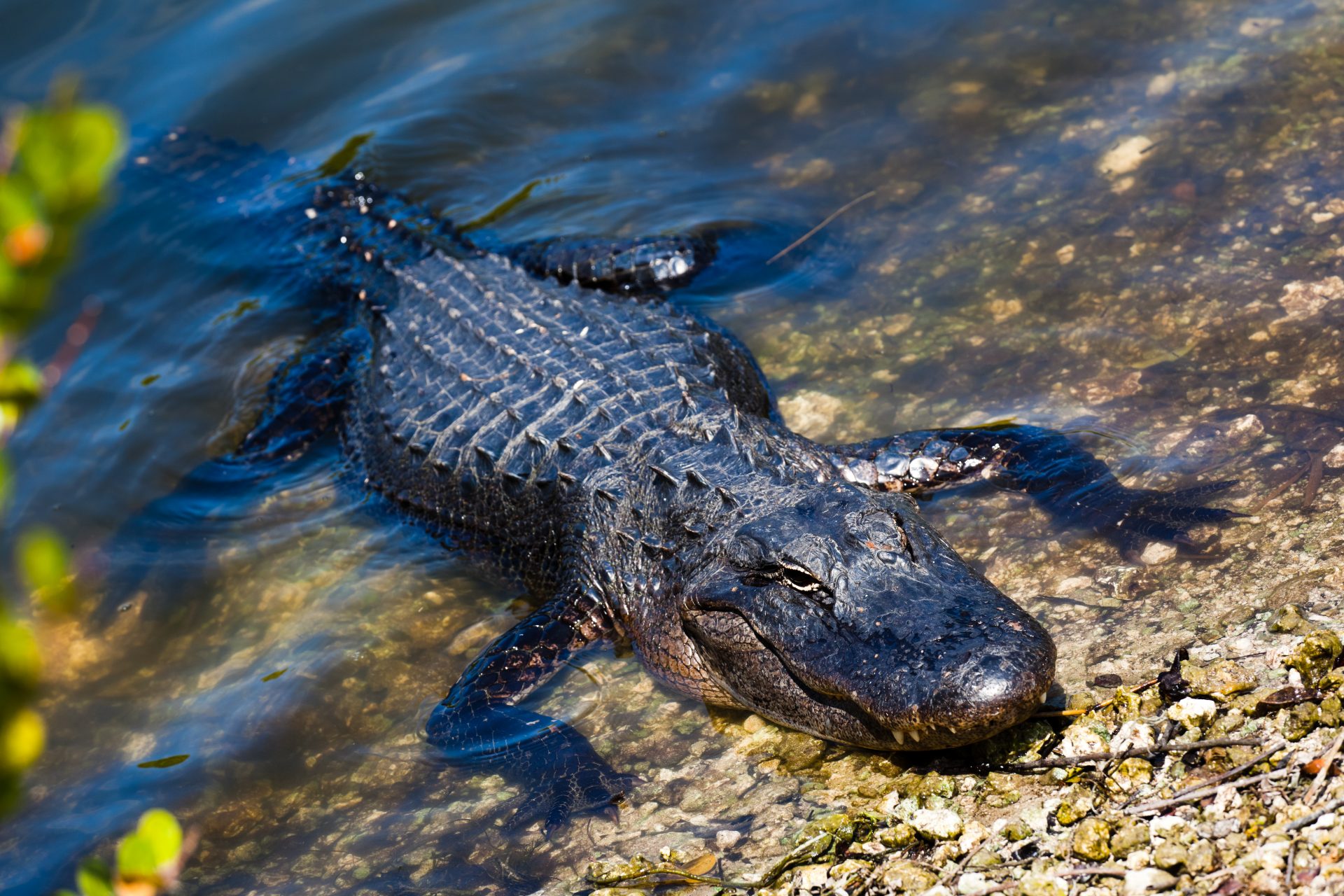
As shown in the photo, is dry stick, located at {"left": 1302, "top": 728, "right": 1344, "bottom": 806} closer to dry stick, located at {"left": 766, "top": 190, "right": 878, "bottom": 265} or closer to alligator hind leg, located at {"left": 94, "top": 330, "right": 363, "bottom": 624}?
dry stick, located at {"left": 766, "top": 190, "right": 878, "bottom": 265}

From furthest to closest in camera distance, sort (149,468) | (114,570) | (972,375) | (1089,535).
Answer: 1. (149,468)
2. (114,570)
3. (972,375)
4. (1089,535)

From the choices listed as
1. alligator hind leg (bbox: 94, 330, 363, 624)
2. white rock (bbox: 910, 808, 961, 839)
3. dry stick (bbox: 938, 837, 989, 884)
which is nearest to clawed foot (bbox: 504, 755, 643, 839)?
white rock (bbox: 910, 808, 961, 839)

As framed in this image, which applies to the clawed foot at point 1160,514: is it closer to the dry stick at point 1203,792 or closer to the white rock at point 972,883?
the dry stick at point 1203,792

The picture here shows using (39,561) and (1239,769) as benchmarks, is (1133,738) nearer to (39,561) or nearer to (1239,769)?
(1239,769)

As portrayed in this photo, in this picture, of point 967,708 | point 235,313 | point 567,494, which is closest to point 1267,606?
point 967,708

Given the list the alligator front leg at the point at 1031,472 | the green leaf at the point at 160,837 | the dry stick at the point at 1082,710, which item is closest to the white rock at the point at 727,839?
the dry stick at the point at 1082,710

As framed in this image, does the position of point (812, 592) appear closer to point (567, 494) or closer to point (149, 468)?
point (567, 494)

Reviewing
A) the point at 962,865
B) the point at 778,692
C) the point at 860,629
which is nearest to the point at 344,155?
the point at 778,692
